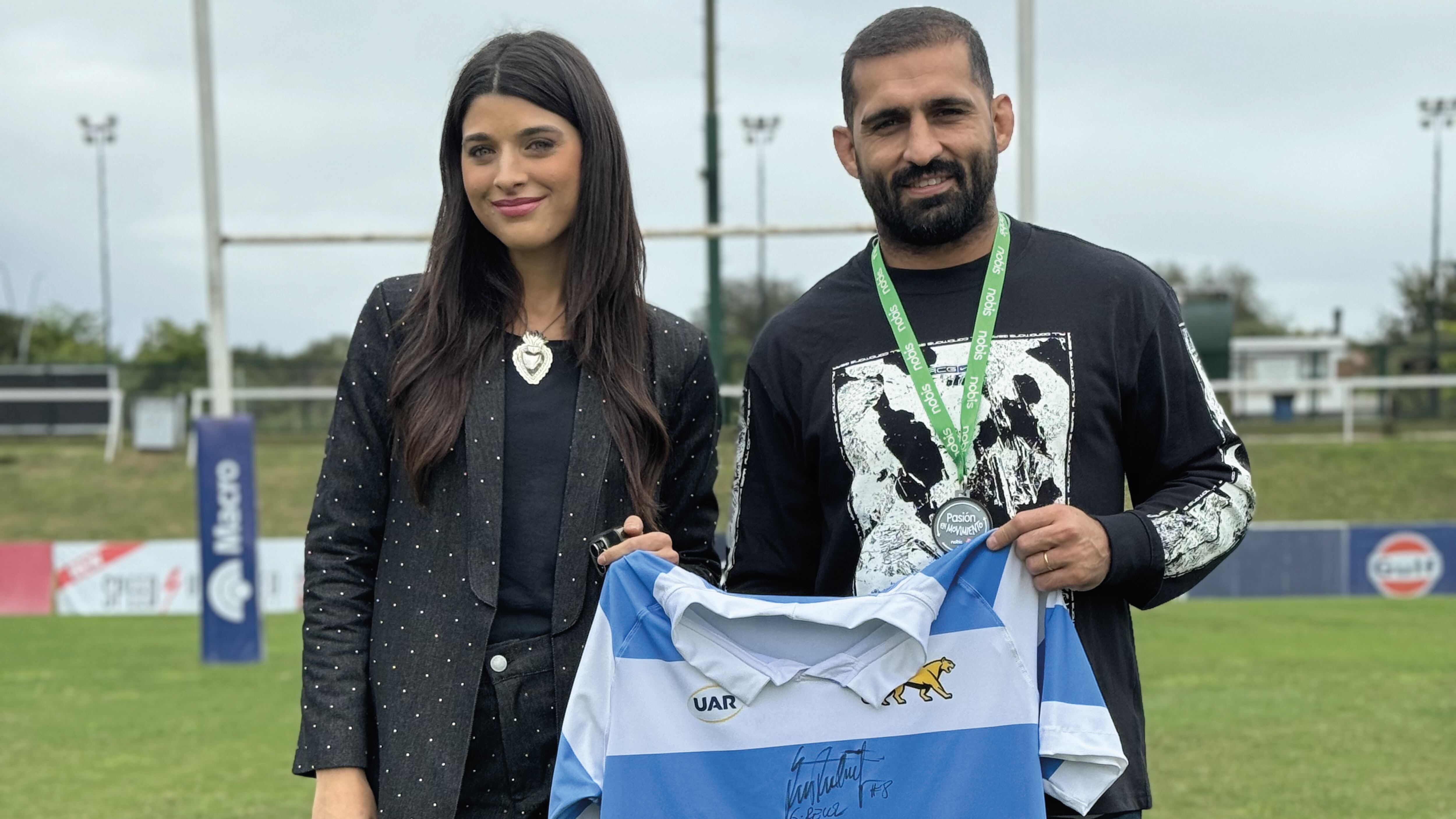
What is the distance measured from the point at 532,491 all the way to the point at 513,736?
341 millimetres

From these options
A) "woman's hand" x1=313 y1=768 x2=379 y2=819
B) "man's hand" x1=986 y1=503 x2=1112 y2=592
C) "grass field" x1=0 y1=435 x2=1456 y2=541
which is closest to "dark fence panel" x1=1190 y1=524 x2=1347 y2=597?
"grass field" x1=0 y1=435 x2=1456 y2=541

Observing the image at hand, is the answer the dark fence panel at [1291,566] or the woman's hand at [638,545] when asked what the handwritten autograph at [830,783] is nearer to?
the woman's hand at [638,545]

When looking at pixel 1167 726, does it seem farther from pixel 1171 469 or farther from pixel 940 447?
pixel 940 447

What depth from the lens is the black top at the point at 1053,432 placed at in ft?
6.84

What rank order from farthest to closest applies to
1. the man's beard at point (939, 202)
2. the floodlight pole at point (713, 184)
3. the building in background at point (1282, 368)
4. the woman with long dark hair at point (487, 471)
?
the building in background at point (1282, 368)
the floodlight pole at point (713, 184)
the man's beard at point (939, 202)
the woman with long dark hair at point (487, 471)

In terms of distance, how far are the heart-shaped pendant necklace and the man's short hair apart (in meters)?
0.58

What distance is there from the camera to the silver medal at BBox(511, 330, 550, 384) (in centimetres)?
217

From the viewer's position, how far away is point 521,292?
2254 mm

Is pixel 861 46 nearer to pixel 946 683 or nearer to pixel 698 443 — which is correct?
pixel 698 443

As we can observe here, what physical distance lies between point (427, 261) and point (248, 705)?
262 inches

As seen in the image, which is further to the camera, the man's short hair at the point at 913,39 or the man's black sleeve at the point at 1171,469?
the man's short hair at the point at 913,39

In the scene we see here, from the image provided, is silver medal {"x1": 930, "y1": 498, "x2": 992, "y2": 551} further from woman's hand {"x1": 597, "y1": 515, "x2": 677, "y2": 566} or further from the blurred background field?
the blurred background field

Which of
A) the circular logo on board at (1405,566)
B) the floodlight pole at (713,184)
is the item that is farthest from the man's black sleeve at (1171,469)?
the circular logo on board at (1405,566)

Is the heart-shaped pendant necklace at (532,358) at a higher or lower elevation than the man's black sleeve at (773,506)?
higher
